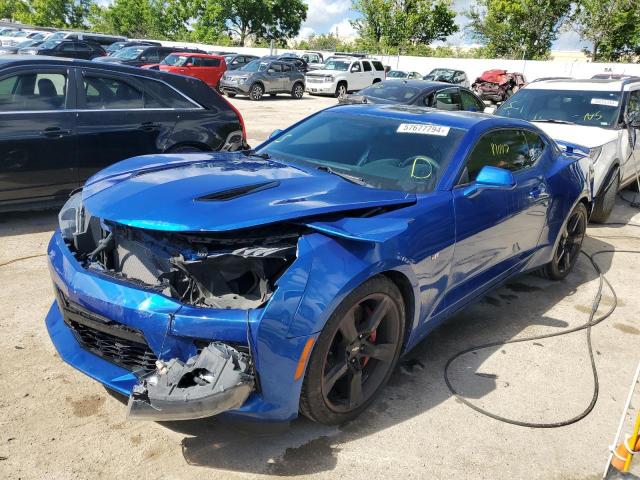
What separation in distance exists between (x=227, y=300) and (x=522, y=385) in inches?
79.9

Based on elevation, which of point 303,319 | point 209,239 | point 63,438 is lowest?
point 63,438

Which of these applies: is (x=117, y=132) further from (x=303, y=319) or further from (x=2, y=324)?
(x=303, y=319)

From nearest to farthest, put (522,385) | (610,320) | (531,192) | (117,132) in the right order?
1. (522,385)
2. (531,192)
3. (610,320)
4. (117,132)

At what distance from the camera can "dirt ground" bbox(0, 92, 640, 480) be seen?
254 cm

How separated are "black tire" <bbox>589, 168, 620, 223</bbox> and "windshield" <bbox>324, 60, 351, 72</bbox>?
19.6 metres

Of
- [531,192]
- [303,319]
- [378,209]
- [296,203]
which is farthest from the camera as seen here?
[531,192]

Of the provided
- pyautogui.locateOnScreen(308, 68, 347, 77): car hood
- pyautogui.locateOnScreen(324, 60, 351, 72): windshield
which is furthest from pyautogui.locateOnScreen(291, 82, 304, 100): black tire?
pyautogui.locateOnScreen(324, 60, 351, 72): windshield

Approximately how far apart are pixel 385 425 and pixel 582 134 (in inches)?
222

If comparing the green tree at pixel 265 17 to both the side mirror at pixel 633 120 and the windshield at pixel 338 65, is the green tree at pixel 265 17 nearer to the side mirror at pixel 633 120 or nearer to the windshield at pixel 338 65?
the windshield at pixel 338 65

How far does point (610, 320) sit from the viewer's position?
4473 mm

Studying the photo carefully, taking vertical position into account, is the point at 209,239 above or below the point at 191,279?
above

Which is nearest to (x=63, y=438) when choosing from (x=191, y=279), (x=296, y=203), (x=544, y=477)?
(x=191, y=279)

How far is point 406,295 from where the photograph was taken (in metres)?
3.03

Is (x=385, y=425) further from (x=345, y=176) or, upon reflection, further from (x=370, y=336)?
(x=345, y=176)
